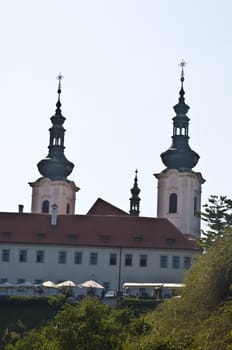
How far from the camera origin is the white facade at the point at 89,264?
235 ft

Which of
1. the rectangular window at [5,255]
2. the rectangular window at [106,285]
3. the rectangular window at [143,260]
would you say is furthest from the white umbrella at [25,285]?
the rectangular window at [143,260]

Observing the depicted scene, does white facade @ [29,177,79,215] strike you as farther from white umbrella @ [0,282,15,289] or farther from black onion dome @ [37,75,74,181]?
white umbrella @ [0,282,15,289]

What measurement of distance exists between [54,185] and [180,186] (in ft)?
37.5

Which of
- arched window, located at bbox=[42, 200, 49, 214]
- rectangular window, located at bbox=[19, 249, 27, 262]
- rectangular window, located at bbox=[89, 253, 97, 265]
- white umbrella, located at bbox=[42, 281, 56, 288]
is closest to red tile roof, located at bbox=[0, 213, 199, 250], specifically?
rectangular window, located at bbox=[19, 249, 27, 262]

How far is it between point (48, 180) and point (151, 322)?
54693mm

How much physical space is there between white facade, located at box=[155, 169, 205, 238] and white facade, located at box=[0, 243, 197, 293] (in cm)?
1479

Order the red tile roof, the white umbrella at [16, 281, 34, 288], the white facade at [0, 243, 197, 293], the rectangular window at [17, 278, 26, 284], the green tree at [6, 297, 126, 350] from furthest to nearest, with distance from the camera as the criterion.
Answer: the red tile roof → the white facade at [0, 243, 197, 293] → the rectangular window at [17, 278, 26, 284] → the white umbrella at [16, 281, 34, 288] → the green tree at [6, 297, 126, 350]

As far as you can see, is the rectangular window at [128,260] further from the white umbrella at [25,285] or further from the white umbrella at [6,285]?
the white umbrella at [6,285]

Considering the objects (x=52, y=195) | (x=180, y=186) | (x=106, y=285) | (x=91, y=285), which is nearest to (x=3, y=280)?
(x=106, y=285)

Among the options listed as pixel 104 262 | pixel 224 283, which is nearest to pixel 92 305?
pixel 224 283

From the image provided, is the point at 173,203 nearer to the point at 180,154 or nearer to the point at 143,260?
the point at 180,154

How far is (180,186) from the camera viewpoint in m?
86.4

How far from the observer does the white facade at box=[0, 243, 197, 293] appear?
7156cm

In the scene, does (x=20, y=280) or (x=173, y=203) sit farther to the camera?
(x=173, y=203)
